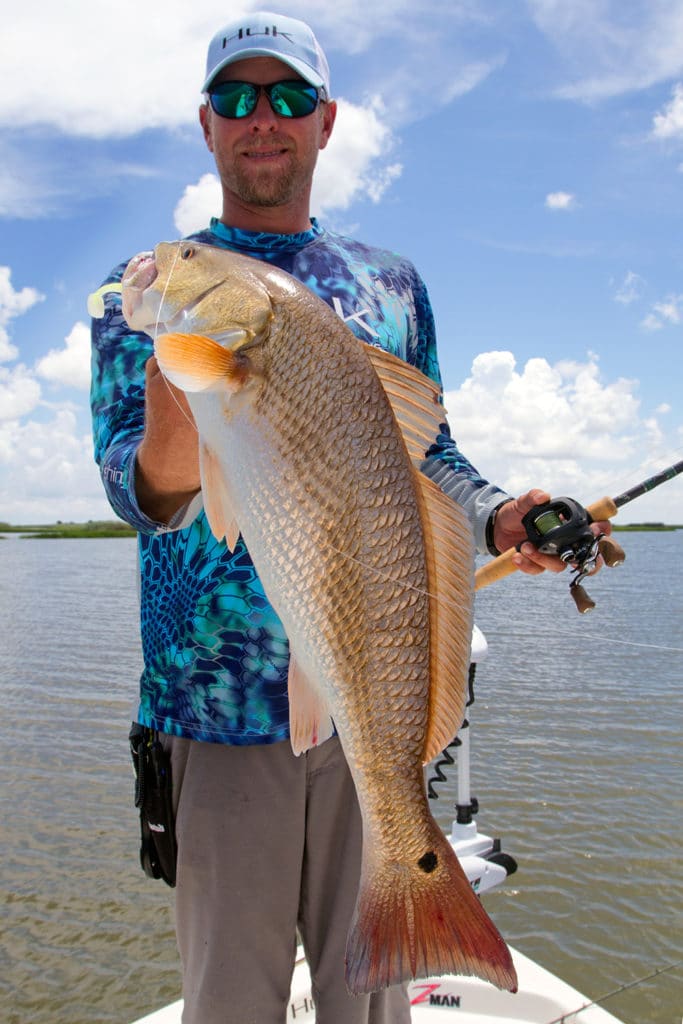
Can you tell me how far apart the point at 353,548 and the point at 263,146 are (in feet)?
4.76

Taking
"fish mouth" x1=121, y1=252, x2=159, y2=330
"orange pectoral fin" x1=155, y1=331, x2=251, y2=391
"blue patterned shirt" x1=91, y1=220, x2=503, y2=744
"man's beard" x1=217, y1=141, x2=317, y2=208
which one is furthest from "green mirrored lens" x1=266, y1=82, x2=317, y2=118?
"orange pectoral fin" x1=155, y1=331, x2=251, y2=391

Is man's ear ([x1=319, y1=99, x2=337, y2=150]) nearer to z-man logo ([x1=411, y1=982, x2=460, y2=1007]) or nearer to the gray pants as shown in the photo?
the gray pants

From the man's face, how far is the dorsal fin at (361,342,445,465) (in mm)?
979

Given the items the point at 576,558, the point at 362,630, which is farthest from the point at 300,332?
the point at 576,558

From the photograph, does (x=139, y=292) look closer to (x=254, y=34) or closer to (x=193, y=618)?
(x=193, y=618)

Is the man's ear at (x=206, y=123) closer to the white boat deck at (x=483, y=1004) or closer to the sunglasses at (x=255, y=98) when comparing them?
the sunglasses at (x=255, y=98)

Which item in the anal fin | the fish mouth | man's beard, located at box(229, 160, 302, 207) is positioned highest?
man's beard, located at box(229, 160, 302, 207)

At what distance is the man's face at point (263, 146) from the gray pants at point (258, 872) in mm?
1706

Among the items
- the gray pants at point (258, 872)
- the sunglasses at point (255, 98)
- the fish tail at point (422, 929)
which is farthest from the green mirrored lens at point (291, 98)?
the fish tail at point (422, 929)

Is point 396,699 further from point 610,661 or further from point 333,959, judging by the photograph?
point 610,661

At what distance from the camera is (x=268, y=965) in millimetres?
2316

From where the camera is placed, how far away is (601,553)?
2.54 m

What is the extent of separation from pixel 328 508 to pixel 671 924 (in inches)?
267

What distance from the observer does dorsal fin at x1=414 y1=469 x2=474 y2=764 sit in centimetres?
184
